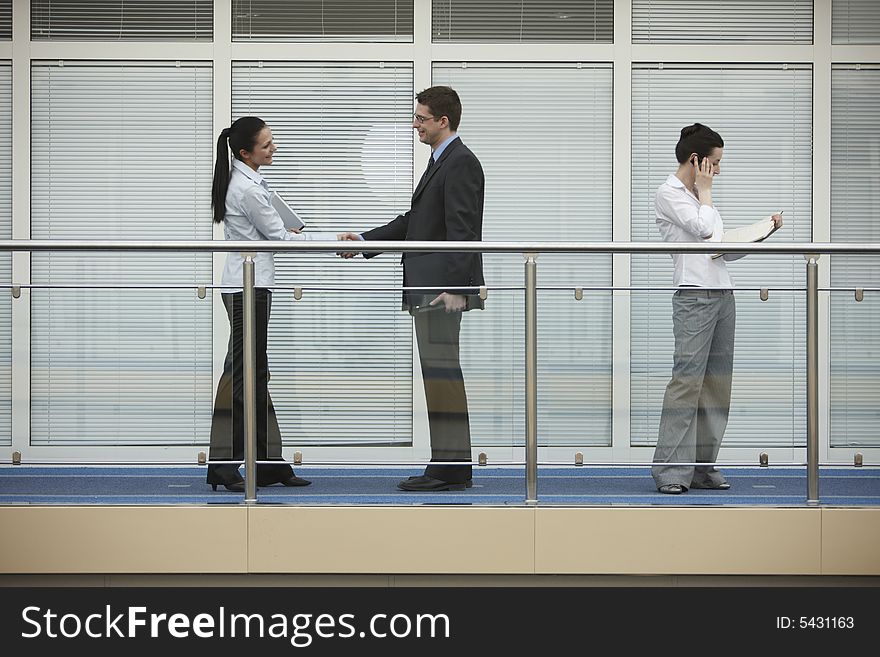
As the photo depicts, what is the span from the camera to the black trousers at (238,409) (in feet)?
17.7

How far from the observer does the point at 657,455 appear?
5512mm

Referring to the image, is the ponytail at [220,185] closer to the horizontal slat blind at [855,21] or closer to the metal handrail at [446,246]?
the metal handrail at [446,246]

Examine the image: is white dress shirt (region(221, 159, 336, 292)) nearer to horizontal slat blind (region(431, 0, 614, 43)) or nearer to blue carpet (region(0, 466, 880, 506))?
blue carpet (region(0, 466, 880, 506))

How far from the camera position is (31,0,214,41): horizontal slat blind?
7531 mm

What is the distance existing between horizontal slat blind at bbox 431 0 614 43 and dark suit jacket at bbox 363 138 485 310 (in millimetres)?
1912

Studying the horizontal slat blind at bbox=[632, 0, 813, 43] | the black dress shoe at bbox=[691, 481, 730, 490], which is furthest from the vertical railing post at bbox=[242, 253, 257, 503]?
the horizontal slat blind at bbox=[632, 0, 813, 43]

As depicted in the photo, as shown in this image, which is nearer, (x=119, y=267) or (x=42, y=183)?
(x=119, y=267)

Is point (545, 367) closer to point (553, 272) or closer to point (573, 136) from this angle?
point (553, 272)

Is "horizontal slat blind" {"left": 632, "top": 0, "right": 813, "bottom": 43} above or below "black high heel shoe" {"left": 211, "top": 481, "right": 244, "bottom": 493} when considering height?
above

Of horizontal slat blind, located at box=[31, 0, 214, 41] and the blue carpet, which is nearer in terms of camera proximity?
the blue carpet

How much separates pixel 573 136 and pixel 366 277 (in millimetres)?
2645

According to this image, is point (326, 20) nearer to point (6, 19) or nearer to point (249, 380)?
point (6, 19)

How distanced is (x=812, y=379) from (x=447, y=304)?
154 centimetres
